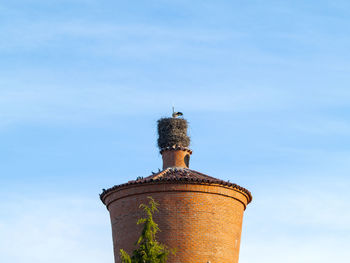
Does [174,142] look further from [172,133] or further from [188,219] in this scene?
[188,219]

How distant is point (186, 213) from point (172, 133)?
462cm

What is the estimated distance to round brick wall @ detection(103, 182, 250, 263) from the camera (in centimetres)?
2638

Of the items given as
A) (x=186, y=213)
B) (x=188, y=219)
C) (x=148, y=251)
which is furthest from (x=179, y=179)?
(x=148, y=251)

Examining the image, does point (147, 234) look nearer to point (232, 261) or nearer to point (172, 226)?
point (172, 226)

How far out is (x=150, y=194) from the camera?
27.1 meters

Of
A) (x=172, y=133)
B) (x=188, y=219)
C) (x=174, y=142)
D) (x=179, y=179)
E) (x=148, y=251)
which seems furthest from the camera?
(x=172, y=133)

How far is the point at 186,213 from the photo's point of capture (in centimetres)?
2669

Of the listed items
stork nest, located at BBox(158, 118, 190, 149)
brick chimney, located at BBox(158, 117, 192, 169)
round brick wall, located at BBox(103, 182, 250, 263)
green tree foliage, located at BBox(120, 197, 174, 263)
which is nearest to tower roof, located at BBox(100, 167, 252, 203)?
round brick wall, located at BBox(103, 182, 250, 263)

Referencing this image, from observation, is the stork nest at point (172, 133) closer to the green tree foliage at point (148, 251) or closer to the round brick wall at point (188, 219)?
the round brick wall at point (188, 219)

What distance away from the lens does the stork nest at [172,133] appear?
29984mm

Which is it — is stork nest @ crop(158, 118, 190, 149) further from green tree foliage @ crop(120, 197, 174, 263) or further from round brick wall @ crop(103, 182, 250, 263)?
green tree foliage @ crop(120, 197, 174, 263)

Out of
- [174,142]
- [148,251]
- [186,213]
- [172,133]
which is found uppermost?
[172,133]

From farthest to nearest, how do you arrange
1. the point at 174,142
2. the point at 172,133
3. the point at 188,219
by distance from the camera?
the point at 172,133, the point at 174,142, the point at 188,219

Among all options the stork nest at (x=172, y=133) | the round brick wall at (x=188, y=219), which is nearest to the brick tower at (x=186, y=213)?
the round brick wall at (x=188, y=219)
